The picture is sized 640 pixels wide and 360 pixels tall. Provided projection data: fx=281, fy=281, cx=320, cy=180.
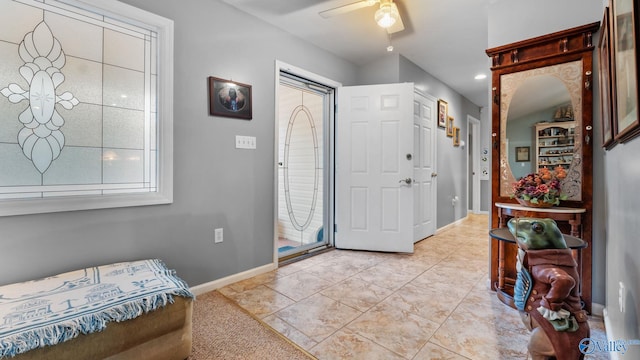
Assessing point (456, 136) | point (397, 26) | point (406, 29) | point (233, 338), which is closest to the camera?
point (233, 338)

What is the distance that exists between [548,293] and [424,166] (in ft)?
10.4

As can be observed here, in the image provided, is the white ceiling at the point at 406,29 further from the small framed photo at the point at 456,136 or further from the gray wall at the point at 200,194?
the small framed photo at the point at 456,136

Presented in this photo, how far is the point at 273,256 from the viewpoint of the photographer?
112 inches

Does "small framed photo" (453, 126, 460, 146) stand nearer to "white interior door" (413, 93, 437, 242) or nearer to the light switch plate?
"white interior door" (413, 93, 437, 242)

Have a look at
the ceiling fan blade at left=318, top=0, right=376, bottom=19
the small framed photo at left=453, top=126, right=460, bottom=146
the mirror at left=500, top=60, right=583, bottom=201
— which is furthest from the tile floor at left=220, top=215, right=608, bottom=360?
the small framed photo at left=453, top=126, right=460, bottom=146

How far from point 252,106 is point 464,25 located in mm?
2263

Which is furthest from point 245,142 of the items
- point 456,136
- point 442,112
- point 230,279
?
point 456,136

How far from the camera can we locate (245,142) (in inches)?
102


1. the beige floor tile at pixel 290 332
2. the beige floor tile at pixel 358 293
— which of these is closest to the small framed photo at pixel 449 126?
the beige floor tile at pixel 358 293

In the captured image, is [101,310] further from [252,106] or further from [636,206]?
[636,206]

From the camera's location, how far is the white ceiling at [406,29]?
8.12 ft

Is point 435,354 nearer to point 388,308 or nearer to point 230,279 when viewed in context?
point 388,308

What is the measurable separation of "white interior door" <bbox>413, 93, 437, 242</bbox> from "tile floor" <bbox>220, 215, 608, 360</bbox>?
831 mm

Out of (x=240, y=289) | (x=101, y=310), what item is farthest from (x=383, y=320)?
(x=101, y=310)
